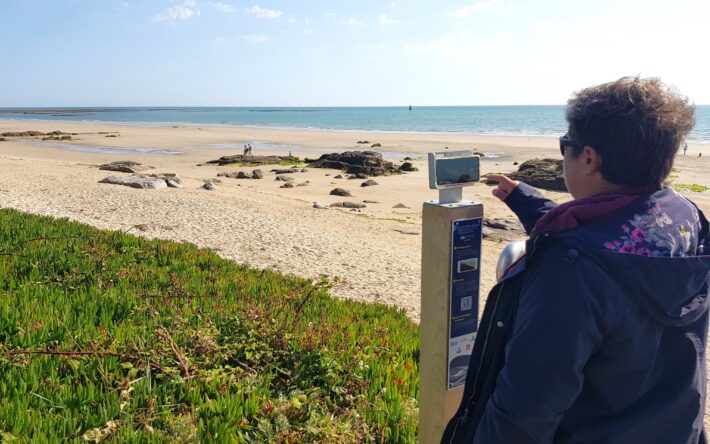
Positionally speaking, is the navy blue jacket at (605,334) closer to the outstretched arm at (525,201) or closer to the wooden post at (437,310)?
the outstretched arm at (525,201)

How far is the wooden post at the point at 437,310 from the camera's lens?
9.04ft

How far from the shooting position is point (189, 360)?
4.00 metres

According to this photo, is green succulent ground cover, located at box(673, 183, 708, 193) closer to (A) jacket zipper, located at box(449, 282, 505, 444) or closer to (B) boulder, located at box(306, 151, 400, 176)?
(B) boulder, located at box(306, 151, 400, 176)

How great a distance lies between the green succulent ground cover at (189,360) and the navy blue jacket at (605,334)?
179 centimetres

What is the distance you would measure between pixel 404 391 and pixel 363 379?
0.96 ft

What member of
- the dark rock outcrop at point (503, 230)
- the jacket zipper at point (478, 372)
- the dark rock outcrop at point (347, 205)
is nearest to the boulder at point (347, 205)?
the dark rock outcrop at point (347, 205)

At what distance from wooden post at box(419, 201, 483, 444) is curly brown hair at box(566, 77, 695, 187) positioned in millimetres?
971

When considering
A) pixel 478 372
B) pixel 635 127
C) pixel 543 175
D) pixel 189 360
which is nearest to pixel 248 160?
pixel 543 175

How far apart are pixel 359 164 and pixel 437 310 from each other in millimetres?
24231

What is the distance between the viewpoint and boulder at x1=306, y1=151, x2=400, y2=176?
26.1m

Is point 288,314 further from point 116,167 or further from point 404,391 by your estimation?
point 116,167

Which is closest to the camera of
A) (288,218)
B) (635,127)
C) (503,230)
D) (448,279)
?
(635,127)

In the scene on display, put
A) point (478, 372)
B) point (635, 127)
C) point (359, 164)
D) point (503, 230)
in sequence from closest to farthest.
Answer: point (635, 127), point (478, 372), point (503, 230), point (359, 164)

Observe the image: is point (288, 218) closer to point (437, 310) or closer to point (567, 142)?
point (437, 310)
